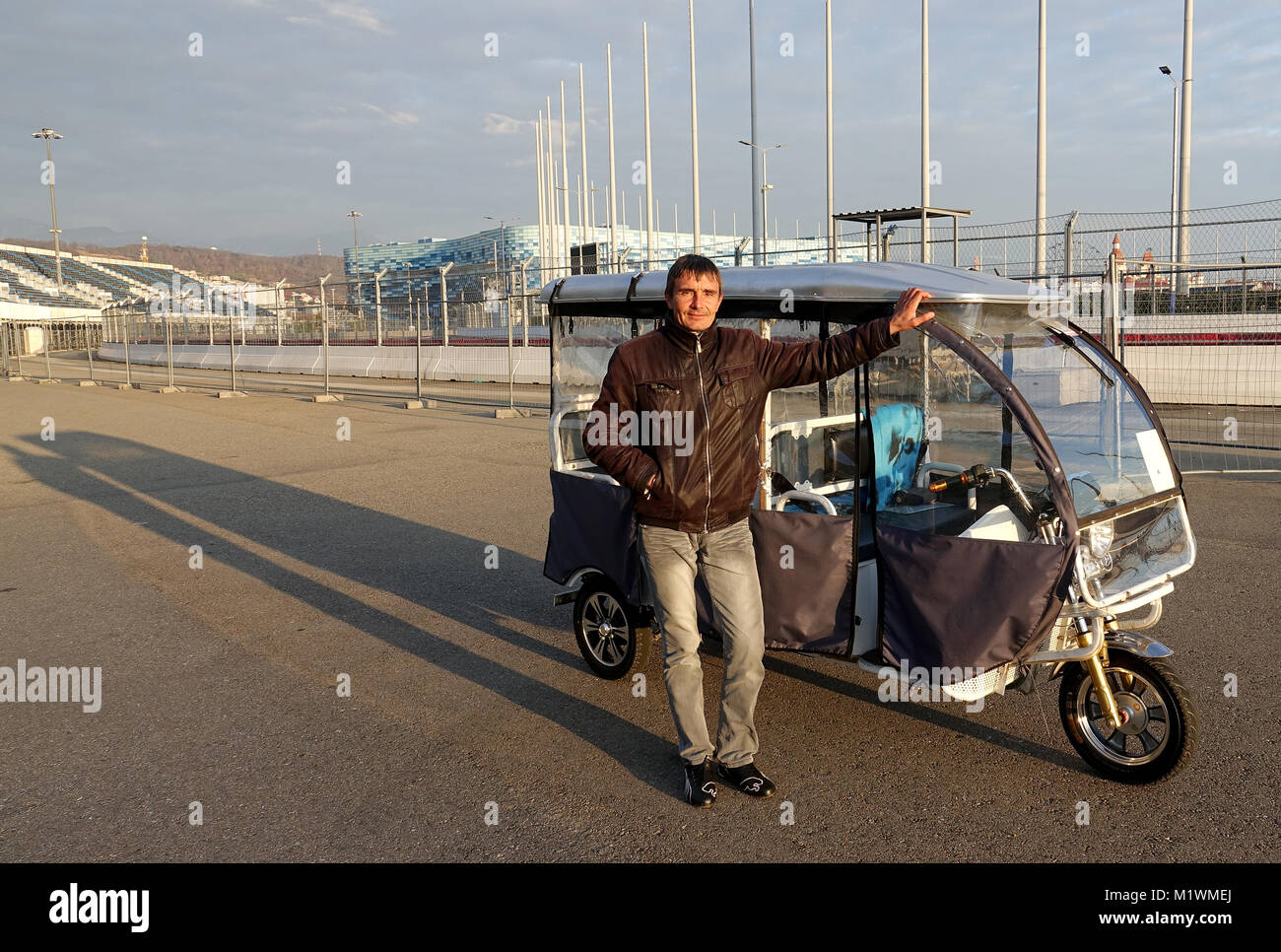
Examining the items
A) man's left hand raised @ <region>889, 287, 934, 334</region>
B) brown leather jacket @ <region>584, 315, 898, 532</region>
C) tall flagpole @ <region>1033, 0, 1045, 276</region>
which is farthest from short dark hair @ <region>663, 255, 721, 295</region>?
tall flagpole @ <region>1033, 0, 1045, 276</region>

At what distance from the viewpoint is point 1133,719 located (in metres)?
3.92

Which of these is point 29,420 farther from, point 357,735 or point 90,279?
point 90,279

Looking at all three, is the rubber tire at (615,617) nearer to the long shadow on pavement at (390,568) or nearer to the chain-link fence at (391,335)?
the long shadow on pavement at (390,568)

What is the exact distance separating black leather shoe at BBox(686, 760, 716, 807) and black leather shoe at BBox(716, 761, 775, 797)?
8 centimetres

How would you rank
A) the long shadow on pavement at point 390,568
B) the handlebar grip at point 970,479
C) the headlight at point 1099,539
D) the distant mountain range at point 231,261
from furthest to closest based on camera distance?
the distant mountain range at point 231,261 → the long shadow on pavement at point 390,568 → the handlebar grip at point 970,479 → the headlight at point 1099,539

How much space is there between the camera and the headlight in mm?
4004

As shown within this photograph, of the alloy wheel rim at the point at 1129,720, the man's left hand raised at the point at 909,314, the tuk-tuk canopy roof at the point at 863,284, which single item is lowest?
the alloy wheel rim at the point at 1129,720

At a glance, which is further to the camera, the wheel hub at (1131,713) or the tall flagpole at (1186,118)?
the tall flagpole at (1186,118)

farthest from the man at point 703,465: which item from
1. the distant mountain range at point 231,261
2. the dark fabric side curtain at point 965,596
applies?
the distant mountain range at point 231,261

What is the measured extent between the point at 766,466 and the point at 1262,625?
10.5ft

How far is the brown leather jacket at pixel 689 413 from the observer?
385cm

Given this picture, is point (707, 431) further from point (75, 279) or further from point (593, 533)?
point (75, 279)

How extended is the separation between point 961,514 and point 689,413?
1.46 m

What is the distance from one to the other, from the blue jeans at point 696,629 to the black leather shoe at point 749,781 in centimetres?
3
